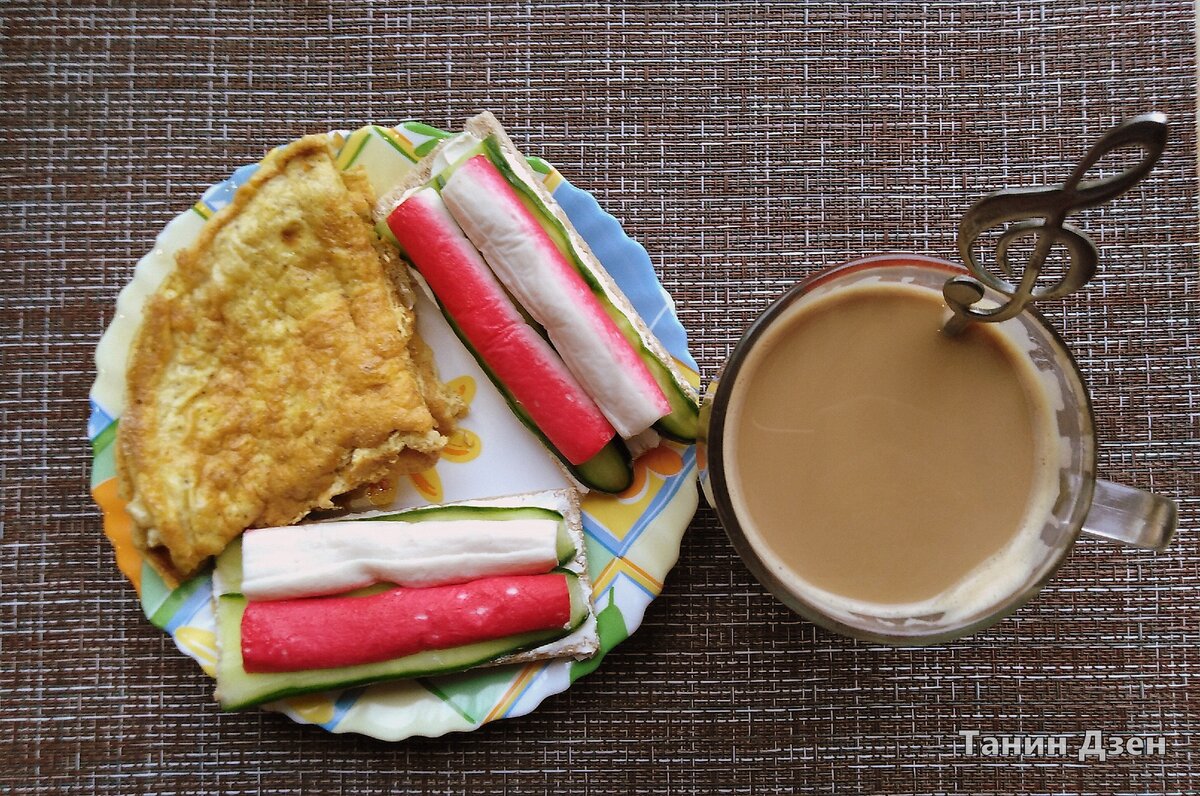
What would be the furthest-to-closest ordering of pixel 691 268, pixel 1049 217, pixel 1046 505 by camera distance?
pixel 691 268, pixel 1046 505, pixel 1049 217

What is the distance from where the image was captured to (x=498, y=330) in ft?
6.18

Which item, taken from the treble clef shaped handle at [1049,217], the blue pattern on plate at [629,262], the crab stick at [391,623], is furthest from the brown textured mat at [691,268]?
the treble clef shaped handle at [1049,217]

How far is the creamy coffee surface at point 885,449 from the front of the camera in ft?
5.51

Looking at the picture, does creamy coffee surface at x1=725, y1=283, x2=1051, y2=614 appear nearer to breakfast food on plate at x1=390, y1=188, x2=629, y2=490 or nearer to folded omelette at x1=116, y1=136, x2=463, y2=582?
breakfast food on plate at x1=390, y1=188, x2=629, y2=490

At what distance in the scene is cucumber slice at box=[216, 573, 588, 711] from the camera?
185cm

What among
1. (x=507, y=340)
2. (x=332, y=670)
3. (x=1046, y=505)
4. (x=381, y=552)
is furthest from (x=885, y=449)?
(x=332, y=670)

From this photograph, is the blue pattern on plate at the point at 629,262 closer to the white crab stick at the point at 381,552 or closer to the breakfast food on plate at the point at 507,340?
the breakfast food on plate at the point at 507,340

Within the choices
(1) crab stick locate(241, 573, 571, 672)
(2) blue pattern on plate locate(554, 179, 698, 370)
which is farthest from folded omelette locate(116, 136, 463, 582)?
(2) blue pattern on plate locate(554, 179, 698, 370)

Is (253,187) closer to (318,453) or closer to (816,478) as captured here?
(318,453)

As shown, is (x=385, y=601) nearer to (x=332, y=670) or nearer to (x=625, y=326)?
(x=332, y=670)

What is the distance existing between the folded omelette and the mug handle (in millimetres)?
1310

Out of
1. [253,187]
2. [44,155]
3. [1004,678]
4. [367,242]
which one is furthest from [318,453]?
[1004,678]

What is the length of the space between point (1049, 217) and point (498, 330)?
1067 mm

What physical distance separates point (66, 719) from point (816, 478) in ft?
5.94
